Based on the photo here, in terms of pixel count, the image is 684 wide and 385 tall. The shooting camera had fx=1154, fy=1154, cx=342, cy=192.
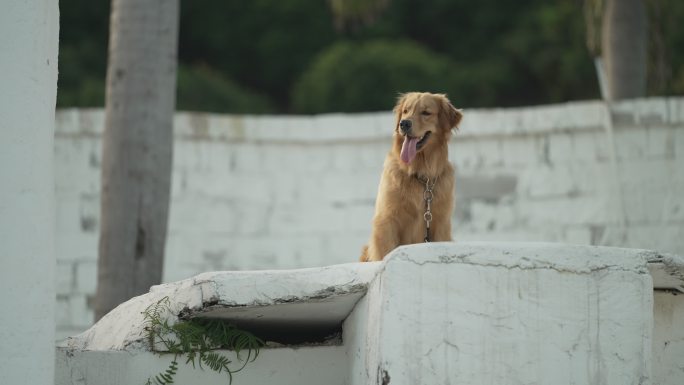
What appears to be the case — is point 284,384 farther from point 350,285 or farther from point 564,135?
point 564,135

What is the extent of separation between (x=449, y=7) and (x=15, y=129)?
1778 centimetres

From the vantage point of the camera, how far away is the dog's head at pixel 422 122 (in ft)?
20.9

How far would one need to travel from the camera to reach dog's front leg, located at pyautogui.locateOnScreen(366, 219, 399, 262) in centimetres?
617

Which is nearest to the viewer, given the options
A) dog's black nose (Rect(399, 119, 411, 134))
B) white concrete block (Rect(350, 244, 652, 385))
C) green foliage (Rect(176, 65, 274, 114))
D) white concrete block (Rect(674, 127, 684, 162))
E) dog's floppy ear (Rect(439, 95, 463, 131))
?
white concrete block (Rect(350, 244, 652, 385))

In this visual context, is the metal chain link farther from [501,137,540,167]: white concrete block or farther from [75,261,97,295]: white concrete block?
[75,261,97,295]: white concrete block

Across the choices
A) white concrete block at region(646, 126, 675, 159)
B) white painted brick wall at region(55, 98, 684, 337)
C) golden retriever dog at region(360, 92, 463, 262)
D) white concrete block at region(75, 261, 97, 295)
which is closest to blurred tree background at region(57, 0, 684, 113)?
white painted brick wall at region(55, 98, 684, 337)

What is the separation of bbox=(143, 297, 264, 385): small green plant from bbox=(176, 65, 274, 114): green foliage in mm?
12358

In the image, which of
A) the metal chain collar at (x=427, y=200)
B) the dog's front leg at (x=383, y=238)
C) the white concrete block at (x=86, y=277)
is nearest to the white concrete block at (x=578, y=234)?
the metal chain collar at (x=427, y=200)

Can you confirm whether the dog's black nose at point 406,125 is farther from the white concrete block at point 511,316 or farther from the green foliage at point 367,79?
the green foliage at point 367,79

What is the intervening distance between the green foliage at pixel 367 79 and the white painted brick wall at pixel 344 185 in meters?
8.54

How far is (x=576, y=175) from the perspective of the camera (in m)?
9.32

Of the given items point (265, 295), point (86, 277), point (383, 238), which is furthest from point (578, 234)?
point (265, 295)

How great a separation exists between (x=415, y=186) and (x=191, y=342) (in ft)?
5.22

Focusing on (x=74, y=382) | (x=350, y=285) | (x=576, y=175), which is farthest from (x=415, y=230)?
(x=576, y=175)
